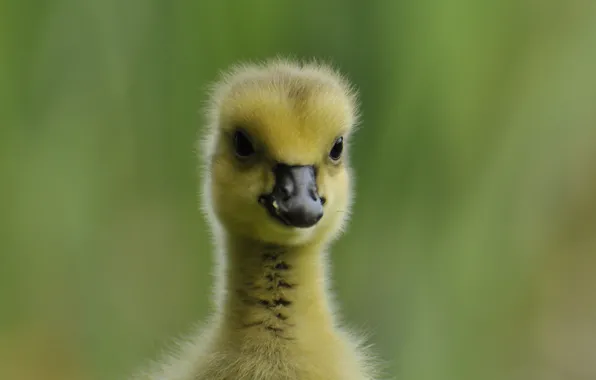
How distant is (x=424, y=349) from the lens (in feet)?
6.43

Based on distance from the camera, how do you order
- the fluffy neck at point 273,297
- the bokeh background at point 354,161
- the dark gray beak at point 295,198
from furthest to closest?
the bokeh background at point 354,161 → the fluffy neck at point 273,297 → the dark gray beak at point 295,198

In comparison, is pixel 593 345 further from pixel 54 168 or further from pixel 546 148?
pixel 54 168

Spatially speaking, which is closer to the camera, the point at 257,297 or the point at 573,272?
the point at 257,297

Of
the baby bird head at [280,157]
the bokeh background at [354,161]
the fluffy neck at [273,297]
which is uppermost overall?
the bokeh background at [354,161]

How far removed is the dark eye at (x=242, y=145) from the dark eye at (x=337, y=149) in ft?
0.36

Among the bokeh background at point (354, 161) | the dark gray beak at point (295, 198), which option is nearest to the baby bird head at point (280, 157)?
the dark gray beak at point (295, 198)

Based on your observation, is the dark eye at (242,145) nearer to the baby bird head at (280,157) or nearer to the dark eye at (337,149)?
the baby bird head at (280,157)

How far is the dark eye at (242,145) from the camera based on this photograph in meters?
1.22

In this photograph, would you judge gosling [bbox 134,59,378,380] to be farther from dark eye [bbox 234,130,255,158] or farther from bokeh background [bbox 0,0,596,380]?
bokeh background [bbox 0,0,596,380]

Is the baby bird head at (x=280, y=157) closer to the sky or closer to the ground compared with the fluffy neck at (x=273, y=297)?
closer to the sky

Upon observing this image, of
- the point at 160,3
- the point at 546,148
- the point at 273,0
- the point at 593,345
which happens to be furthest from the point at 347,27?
the point at 593,345

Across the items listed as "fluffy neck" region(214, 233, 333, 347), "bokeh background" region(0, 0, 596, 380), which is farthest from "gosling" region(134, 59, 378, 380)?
"bokeh background" region(0, 0, 596, 380)

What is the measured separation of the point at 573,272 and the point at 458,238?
427 millimetres

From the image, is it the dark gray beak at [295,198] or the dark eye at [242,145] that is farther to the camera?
the dark eye at [242,145]
